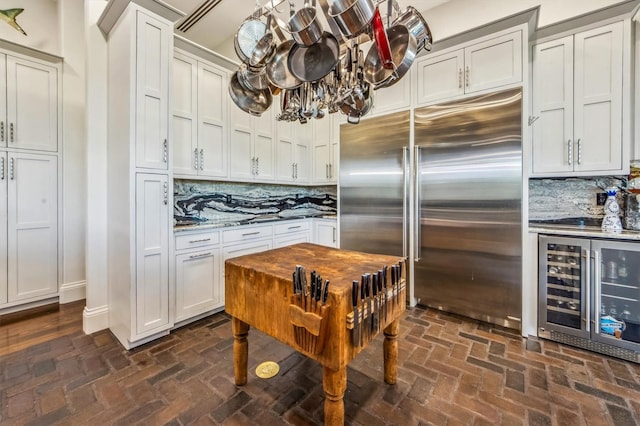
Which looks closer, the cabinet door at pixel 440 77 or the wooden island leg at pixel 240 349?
the wooden island leg at pixel 240 349

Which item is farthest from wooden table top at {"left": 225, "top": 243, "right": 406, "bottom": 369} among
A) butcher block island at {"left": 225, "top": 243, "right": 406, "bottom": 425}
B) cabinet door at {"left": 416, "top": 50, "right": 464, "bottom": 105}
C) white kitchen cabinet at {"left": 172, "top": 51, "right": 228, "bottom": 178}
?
cabinet door at {"left": 416, "top": 50, "right": 464, "bottom": 105}

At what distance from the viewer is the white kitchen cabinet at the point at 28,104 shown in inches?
106

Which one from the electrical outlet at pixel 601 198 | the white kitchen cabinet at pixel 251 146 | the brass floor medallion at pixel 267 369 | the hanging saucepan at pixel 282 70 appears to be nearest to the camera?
the hanging saucepan at pixel 282 70

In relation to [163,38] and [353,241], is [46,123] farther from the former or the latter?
[353,241]

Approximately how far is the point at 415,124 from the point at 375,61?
4.62 feet

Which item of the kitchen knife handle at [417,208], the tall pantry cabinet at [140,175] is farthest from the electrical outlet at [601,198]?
the tall pantry cabinet at [140,175]

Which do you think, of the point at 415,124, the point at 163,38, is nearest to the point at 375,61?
the point at 415,124

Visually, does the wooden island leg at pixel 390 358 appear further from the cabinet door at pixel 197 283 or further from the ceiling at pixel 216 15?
the ceiling at pixel 216 15

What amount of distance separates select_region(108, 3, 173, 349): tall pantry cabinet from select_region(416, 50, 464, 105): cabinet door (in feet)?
7.75

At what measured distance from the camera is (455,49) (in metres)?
2.63

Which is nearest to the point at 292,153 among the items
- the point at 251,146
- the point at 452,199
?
the point at 251,146

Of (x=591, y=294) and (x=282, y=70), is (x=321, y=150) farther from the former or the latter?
(x=591, y=294)

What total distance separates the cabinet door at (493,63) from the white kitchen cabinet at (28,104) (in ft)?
14.1

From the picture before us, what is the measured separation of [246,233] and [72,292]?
85.0 inches
